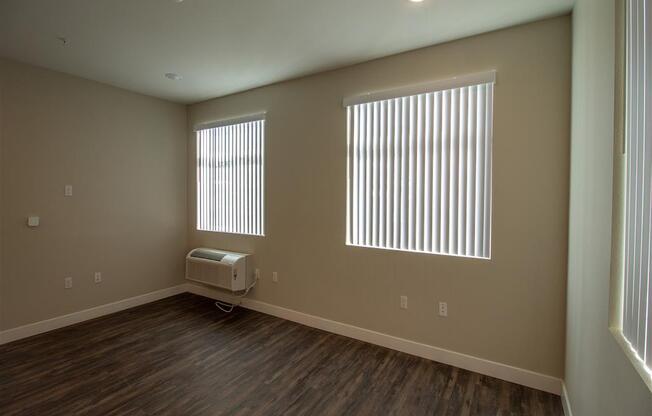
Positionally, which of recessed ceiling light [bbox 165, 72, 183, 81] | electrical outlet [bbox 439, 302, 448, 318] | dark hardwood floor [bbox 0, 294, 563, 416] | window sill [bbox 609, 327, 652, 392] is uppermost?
recessed ceiling light [bbox 165, 72, 183, 81]

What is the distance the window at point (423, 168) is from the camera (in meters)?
2.50

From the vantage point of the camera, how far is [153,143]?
4195 mm

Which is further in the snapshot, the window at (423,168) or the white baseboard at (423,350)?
the window at (423,168)

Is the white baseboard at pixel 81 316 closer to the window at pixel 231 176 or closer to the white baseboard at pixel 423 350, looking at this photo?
the window at pixel 231 176

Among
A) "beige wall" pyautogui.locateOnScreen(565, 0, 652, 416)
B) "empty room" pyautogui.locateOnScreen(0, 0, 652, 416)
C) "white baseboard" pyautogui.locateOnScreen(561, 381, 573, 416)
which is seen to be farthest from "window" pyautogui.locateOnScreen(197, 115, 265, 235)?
"white baseboard" pyautogui.locateOnScreen(561, 381, 573, 416)

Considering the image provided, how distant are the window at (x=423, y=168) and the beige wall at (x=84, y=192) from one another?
2792 millimetres

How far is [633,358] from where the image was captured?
92 centimetres

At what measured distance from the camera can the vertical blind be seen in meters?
0.85

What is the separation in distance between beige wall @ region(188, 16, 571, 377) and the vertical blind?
53.1 inches

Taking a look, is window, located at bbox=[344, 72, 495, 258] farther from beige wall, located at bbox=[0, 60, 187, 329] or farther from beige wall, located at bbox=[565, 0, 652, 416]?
beige wall, located at bbox=[0, 60, 187, 329]

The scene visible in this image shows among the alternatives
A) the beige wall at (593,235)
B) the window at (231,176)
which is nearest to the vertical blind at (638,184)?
the beige wall at (593,235)

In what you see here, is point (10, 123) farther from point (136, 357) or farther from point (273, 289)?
point (273, 289)

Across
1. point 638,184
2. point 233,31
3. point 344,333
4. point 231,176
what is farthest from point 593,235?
point 231,176

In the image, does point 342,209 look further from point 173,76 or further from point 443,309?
point 173,76
